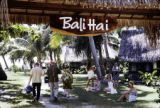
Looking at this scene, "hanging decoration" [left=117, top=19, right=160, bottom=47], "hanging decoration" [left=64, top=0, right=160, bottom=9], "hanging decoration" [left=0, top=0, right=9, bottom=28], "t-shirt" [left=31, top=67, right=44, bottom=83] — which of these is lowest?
"t-shirt" [left=31, top=67, right=44, bottom=83]

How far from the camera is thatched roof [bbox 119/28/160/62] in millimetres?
33375

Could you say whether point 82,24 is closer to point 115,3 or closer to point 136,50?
point 115,3

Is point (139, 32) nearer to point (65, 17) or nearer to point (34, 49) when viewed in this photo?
point (34, 49)

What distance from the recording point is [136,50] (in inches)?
1399

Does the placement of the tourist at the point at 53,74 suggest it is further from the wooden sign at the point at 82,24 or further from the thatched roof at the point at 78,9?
the wooden sign at the point at 82,24

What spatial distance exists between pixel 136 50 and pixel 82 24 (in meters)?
26.5

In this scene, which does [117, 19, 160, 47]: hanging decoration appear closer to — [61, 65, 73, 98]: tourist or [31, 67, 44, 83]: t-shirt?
[31, 67, 44, 83]: t-shirt

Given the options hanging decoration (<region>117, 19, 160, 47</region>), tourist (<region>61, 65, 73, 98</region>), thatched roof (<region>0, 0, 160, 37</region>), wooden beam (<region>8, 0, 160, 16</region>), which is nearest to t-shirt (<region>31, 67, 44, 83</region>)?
tourist (<region>61, 65, 73, 98</region>)

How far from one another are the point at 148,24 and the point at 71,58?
5073 centimetres

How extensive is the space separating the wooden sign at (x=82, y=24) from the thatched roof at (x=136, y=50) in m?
23.1

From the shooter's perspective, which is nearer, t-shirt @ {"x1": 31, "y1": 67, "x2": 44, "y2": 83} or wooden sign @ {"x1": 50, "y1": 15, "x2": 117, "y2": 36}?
wooden sign @ {"x1": 50, "y1": 15, "x2": 117, "y2": 36}

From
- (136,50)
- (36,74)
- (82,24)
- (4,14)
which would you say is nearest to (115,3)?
(82,24)

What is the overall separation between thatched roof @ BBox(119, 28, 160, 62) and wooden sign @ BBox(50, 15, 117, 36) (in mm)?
23094

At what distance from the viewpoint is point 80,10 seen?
935 cm
